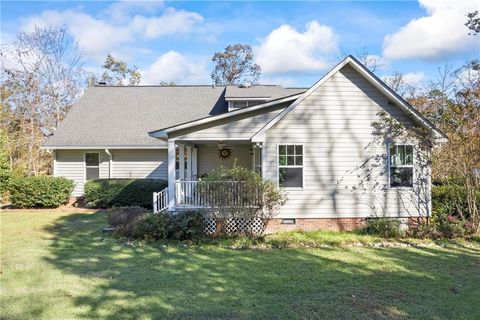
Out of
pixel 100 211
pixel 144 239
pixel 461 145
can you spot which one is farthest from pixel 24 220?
pixel 461 145

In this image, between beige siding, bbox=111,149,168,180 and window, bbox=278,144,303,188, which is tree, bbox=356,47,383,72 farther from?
window, bbox=278,144,303,188

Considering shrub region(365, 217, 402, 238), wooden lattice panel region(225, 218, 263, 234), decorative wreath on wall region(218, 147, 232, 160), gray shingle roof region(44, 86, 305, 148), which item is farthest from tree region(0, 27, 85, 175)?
shrub region(365, 217, 402, 238)

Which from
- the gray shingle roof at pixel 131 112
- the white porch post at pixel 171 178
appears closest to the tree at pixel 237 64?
the gray shingle roof at pixel 131 112

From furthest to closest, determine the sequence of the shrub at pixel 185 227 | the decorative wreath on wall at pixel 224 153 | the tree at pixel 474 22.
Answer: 1. the decorative wreath on wall at pixel 224 153
2. the tree at pixel 474 22
3. the shrub at pixel 185 227

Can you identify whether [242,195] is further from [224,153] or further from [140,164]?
[140,164]

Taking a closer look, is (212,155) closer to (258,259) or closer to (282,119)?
(282,119)

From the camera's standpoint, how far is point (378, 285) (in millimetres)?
6027

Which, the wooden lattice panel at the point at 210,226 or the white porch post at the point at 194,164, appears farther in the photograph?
the white porch post at the point at 194,164

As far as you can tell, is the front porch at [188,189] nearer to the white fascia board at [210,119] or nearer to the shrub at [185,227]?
the white fascia board at [210,119]

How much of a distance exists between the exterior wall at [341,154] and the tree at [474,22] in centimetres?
371

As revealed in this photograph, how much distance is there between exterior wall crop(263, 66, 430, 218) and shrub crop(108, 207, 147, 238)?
4.05 m

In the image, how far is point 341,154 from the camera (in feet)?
34.8

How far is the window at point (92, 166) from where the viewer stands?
16.5 metres

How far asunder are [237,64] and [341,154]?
3109 cm
